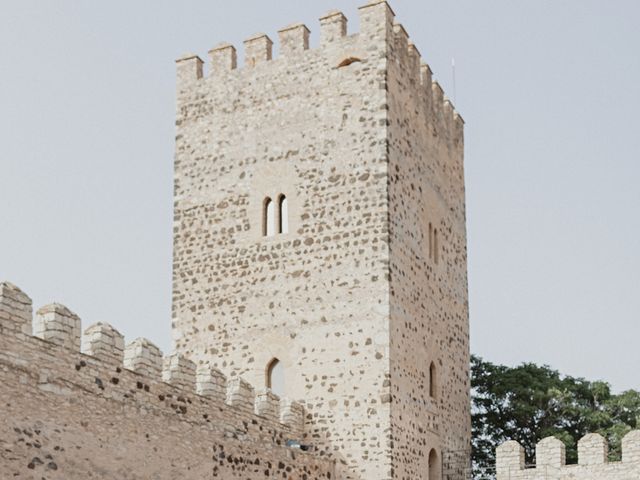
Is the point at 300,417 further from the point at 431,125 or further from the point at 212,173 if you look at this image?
the point at 431,125

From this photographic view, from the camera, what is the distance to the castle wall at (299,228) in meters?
16.4

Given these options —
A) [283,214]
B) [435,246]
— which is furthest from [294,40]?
[435,246]

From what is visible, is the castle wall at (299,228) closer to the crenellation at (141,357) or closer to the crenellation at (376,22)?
the crenellation at (376,22)

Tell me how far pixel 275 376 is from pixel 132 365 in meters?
4.37

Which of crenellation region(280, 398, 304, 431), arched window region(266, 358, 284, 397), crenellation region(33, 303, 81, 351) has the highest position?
arched window region(266, 358, 284, 397)

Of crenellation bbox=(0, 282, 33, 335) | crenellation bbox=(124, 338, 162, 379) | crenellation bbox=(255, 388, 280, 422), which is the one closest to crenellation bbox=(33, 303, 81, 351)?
crenellation bbox=(0, 282, 33, 335)

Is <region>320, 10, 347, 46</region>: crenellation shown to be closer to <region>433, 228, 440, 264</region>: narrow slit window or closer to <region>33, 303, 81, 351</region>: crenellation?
<region>433, 228, 440, 264</region>: narrow slit window

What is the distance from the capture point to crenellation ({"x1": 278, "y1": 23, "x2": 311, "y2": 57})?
18.2 meters

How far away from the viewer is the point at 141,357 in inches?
513

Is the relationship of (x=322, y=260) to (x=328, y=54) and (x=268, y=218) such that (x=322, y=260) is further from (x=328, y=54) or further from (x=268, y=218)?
(x=328, y=54)

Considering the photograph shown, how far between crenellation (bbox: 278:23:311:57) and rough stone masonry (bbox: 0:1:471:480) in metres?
0.03

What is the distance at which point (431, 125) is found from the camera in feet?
62.8

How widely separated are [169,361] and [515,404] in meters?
9.21

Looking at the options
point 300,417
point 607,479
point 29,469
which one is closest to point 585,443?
point 607,479
